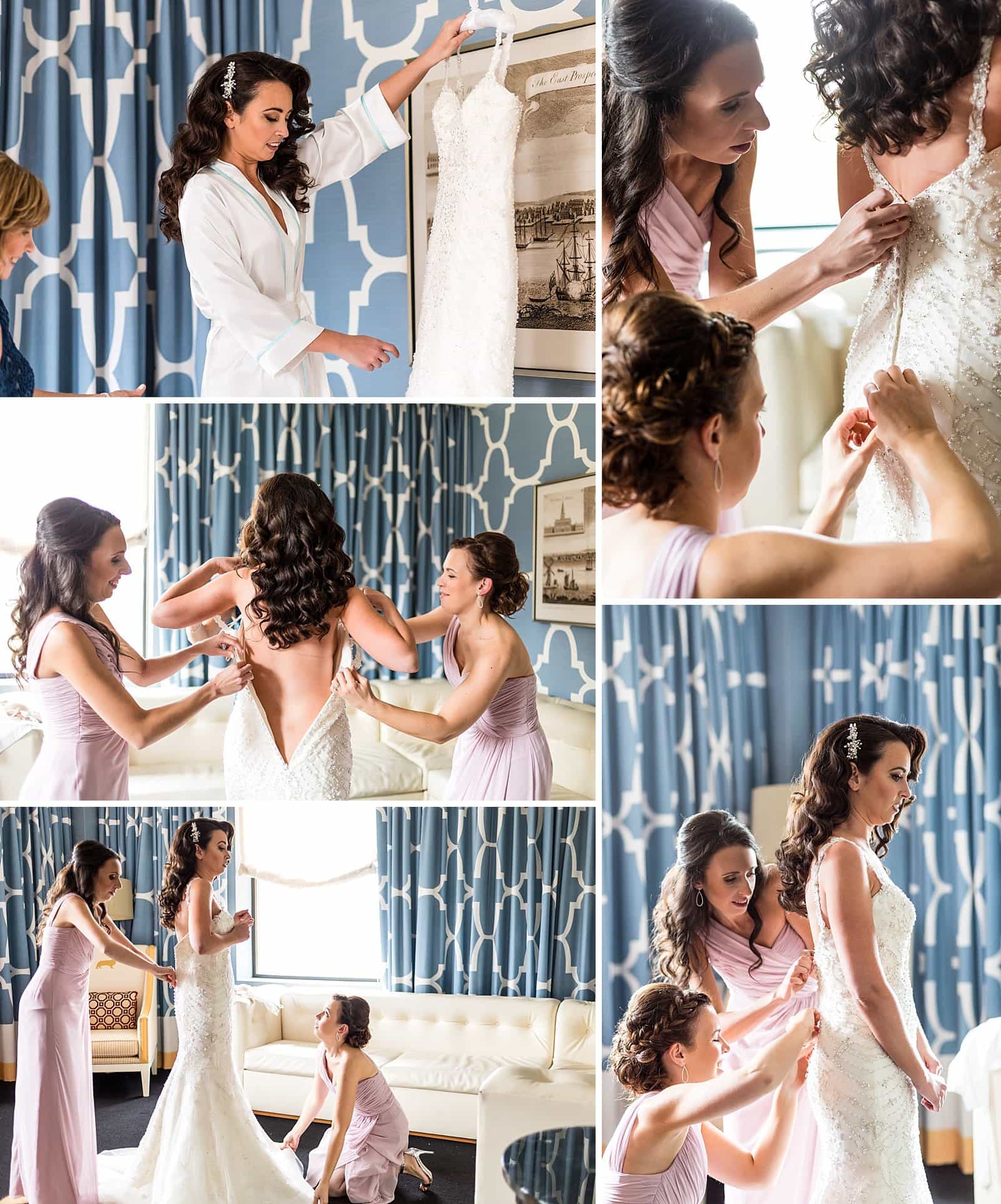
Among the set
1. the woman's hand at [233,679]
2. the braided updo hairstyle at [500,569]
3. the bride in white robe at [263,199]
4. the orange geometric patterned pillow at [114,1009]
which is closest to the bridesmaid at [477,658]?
the braided updo hairstyle at [500,569]

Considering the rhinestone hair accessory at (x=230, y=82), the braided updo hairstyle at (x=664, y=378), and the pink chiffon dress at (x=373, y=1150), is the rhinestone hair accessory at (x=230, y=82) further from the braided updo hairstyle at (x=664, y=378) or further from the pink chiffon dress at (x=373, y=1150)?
the pink chiffon dress at (x=373, y=1150)

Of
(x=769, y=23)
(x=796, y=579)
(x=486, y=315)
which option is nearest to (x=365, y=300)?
(x=486, y=315)

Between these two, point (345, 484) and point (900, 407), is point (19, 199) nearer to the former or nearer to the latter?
point (345, 484)

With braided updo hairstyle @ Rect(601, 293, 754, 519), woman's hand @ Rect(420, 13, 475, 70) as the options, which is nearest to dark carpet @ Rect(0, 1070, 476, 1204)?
braided updo hairstyle @ Rect(601, 293, 754, 519)

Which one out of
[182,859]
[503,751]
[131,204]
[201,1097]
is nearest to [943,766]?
[503,751]

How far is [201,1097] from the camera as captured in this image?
2.02m

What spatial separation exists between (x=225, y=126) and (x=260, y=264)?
264 millimetres

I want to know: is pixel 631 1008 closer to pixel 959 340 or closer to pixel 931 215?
pixel 959 340

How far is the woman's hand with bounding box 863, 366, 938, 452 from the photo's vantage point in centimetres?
164

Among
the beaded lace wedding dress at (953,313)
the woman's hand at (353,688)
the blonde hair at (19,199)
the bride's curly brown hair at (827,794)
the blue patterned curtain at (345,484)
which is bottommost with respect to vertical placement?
the bride's curly brown hair at (827,794)

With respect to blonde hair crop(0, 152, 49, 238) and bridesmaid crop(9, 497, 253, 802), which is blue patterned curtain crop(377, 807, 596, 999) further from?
blonde hair crop(0, 152, 49, 238)

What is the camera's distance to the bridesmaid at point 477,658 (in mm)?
1874

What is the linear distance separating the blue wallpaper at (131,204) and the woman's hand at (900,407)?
89cm

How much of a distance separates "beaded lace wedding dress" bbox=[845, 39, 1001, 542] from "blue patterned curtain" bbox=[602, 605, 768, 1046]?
405mm
